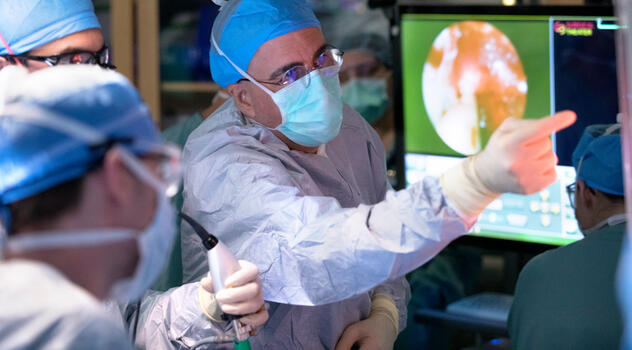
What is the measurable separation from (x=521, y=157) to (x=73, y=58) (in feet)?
3.20

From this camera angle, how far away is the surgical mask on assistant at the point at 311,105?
5.21ft

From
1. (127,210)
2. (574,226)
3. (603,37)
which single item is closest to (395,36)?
Result: (603,37)

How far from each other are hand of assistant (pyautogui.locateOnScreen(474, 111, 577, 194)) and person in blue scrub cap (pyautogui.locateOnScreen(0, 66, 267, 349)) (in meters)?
0.46

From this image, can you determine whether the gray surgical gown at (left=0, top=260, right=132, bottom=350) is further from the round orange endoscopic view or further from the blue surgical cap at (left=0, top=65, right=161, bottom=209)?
the round orange endoscopic view

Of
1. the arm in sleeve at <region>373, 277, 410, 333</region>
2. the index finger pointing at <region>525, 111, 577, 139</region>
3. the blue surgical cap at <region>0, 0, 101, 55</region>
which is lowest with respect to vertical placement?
the arm in sleeve at <region>373, 277, 410, 333</region>

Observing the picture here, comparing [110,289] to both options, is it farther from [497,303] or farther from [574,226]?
[497,303]

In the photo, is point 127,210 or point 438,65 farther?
point 438,65

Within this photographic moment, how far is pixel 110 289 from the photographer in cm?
96

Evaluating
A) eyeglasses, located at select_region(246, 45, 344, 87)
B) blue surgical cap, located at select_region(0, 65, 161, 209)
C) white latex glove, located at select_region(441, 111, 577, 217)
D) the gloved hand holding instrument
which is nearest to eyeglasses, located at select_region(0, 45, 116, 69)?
eyeglasses, located at select_region(246, 45, 344, 87)

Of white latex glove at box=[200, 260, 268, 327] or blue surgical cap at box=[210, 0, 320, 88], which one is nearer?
white latex glove at box=[200, 260, 268, 327]

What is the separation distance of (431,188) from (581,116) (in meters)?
1.10

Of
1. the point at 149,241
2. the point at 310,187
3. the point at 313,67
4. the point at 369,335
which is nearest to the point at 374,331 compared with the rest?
the point at 369,335

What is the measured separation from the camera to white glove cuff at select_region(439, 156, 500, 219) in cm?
113

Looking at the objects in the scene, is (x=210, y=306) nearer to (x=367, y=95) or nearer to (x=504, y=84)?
(x=504, y=84)
